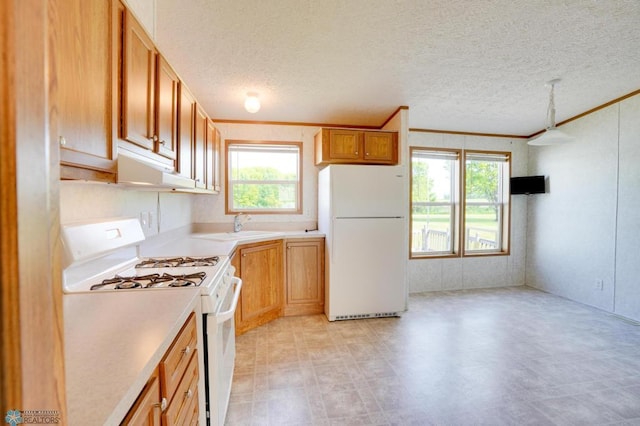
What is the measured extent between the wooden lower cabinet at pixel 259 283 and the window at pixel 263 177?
2.58ft

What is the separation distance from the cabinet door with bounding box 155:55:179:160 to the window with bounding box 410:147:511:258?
3281mm

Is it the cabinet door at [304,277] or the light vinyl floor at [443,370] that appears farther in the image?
the cabinet door at [304,277]

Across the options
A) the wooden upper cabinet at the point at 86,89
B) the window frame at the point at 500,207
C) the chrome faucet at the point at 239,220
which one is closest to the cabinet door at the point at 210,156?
the chrome faucet at the point at 239,220

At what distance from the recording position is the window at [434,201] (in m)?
4.26

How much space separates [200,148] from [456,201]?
3.64 metres

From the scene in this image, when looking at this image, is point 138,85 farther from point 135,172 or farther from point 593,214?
point 593,214

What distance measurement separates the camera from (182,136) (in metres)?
2.00

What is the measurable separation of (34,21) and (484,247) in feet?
17.1

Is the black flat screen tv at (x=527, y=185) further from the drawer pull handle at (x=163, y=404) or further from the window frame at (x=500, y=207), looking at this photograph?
the drawer pull handle at (x=163, y=404)

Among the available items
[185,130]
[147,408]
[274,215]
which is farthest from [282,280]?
[147,408]

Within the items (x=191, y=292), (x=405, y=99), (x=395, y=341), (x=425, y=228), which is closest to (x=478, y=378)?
(x=395, y=341)

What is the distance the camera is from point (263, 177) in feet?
12.6

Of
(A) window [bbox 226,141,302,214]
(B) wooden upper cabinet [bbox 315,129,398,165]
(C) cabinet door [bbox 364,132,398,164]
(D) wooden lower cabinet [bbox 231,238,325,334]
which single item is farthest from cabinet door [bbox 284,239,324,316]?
(C) cabinet door [bbox 364,132,398,164]

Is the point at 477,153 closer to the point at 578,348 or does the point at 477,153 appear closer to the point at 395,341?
the point at 578,348
